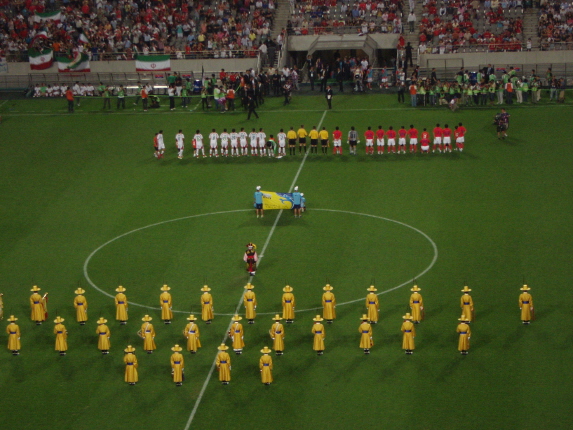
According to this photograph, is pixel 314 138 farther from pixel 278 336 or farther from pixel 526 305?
pixel 278 336

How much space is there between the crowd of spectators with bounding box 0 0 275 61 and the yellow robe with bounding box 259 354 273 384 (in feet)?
127

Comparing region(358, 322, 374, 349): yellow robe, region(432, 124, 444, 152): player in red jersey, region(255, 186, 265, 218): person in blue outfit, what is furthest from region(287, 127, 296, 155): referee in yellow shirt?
region(358, 322, 374, 349): yellow robe

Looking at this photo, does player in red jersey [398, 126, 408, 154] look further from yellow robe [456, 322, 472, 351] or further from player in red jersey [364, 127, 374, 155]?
yellow robe [456, 322, 472, 351]

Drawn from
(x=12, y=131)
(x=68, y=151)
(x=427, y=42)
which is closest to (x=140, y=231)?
(x=68, y=151)

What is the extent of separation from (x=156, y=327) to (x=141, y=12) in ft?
132

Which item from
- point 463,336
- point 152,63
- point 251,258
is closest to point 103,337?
point 251,258

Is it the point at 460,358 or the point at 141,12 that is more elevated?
the point at 141,12

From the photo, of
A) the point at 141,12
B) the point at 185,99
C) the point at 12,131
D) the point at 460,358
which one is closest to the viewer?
the point at 460,358

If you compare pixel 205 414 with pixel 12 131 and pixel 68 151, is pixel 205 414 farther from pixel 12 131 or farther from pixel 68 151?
pixel 12 131

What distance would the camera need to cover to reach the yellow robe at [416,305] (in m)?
28.3

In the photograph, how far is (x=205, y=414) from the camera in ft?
80.0

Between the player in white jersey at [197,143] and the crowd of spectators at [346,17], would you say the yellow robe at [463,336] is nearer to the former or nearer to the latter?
the player in white jersey at [197,143]

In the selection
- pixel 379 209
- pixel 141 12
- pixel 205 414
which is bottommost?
pixel 205 414

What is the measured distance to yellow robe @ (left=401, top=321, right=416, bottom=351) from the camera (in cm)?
2680
